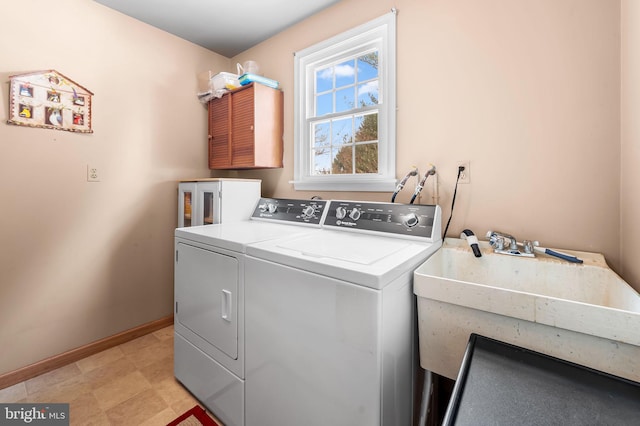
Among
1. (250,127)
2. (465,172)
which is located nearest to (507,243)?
(465,172)

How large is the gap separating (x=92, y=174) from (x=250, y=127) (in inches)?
49.5

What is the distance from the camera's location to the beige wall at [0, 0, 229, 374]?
71.7 inches

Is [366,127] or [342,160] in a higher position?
[366,127]

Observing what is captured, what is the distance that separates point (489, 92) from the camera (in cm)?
150

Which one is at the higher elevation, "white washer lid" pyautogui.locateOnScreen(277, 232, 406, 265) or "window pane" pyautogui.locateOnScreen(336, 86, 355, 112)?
"window pane" pyautogui.locateOnScreen(336, 86, 355, 112)

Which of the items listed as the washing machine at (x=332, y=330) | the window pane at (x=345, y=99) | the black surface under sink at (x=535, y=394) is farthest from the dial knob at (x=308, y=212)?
the black surface under sink at (x=535, y=394)

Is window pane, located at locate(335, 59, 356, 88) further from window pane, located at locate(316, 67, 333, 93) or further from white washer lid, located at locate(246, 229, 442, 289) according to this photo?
white washer lid, located at locate(246, 229, 442, 289)

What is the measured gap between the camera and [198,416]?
61.1 inches

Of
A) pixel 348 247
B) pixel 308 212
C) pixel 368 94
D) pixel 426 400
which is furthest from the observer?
pixel 368 94

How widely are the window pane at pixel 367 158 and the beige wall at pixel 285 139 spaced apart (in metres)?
0.23

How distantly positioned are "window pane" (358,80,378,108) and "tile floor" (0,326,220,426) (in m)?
2.29

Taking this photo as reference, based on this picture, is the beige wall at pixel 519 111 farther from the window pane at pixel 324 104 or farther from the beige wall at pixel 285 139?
the window pane at pixel 324 104

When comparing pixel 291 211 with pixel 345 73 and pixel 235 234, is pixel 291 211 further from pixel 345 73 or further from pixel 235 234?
pixel 345 73

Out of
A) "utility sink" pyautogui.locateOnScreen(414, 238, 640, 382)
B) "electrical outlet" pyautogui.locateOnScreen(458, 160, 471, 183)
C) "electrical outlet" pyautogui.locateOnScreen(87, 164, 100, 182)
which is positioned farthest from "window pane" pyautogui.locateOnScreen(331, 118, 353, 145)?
"electrical outlet" pyautogui.locateOnScreen(87, 164, 100, 182)
